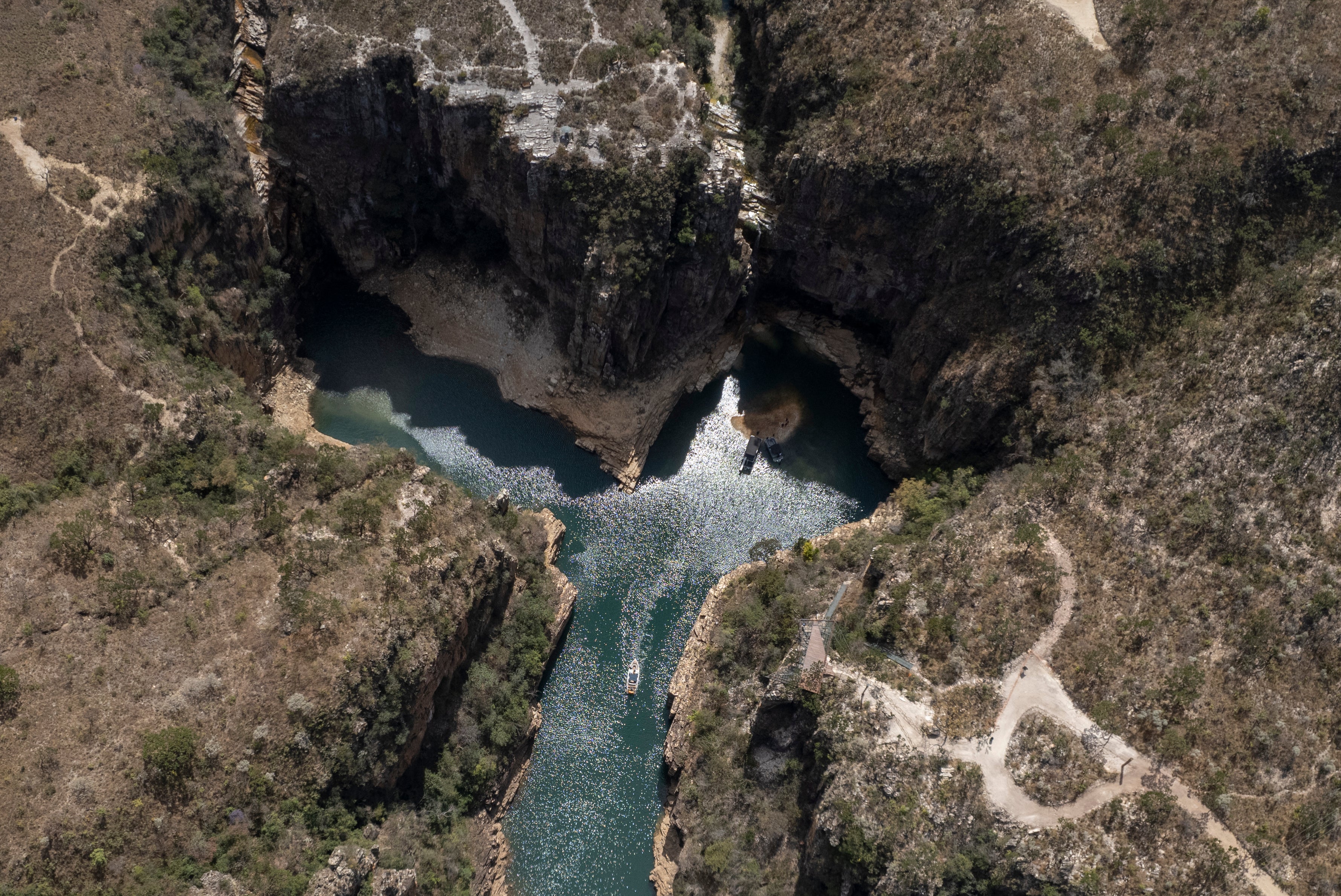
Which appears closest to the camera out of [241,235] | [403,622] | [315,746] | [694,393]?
[315,746]

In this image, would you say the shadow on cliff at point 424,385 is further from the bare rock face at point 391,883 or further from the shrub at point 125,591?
the bare rock face at point 391,883

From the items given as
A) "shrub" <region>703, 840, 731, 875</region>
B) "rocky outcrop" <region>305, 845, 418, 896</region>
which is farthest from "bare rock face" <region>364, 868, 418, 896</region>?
"shrub" <region>703, 840, 731, 875</region>

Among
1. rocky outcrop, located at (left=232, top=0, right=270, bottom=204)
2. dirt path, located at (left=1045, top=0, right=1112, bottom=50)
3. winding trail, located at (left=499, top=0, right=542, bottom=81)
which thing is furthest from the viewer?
rocky outcrop, located at (left=232, top=0, right=270, bottom=204)

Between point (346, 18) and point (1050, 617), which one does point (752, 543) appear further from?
point (346, 18)

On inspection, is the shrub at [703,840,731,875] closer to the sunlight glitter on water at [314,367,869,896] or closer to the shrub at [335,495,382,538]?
the sunlight glitter on water at [314,367,869,896]

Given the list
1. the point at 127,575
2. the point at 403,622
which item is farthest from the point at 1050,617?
the point at 127,575

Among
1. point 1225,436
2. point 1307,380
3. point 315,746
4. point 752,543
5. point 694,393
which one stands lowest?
point 315,746

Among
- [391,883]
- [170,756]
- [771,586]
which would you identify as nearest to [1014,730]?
[771,586]
